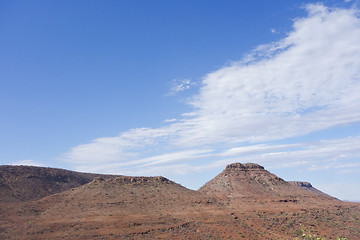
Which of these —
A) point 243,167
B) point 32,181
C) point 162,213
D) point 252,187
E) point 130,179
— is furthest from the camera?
point 243,167

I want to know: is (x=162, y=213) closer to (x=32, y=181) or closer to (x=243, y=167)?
(x=32, y=181)

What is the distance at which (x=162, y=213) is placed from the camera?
4794 centimetres

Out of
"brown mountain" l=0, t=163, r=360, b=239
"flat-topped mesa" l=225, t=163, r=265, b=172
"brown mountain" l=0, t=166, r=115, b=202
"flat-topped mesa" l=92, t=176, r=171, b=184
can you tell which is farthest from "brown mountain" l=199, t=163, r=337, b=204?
"brown mountain" l=0, t=166, r=115, b=202

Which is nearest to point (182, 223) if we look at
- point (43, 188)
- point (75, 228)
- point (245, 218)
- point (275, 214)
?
point (245, 218)

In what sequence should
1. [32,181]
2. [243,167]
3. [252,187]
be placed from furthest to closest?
[243,167] → [252,187] → [32,181]

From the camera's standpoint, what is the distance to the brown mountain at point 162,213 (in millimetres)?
39406

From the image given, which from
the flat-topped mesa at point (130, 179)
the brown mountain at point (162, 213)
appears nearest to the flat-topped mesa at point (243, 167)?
the brown mountain at point (162, 213)

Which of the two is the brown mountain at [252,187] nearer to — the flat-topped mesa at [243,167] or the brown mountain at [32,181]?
the flat-topped mesa at [243,167]

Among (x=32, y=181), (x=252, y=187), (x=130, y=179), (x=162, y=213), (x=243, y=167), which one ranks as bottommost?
(x=162, y=213)

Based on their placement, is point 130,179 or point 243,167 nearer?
point 130,179

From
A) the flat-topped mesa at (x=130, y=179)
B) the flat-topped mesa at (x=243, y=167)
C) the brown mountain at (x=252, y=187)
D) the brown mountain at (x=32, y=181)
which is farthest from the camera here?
the flat-topped mesa at (x=243, y=167)

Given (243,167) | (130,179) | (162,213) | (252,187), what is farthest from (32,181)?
(243,167)

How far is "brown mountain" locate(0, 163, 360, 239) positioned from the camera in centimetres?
3941

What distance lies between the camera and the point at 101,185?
187ft
